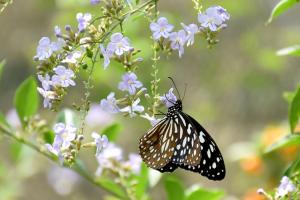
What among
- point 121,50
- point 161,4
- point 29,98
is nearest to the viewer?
point 121,50

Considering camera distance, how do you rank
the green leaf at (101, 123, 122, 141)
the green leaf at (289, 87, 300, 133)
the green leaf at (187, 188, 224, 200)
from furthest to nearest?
1. the green leaf at (101, 123, 122, 141)
2. the green leaf at (187, 188, 224, 200)
3. the green leaf at (289, 87, 300, 133)

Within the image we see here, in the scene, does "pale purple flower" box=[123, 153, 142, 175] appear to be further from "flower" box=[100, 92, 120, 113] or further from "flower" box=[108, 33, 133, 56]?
"flower" box=[108, 33, 133, 56]

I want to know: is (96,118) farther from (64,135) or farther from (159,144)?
(64,135)

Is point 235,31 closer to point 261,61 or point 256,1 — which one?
point 256,1

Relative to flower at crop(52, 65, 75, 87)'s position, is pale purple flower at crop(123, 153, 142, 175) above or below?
below

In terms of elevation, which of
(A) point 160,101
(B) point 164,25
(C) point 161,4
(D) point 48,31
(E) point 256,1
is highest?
(D) point 48,31

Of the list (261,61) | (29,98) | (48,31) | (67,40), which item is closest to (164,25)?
(67,40)

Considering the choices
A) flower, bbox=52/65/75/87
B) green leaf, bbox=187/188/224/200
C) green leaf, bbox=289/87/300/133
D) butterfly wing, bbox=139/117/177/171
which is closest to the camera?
flower, bbox=52/65/75/87

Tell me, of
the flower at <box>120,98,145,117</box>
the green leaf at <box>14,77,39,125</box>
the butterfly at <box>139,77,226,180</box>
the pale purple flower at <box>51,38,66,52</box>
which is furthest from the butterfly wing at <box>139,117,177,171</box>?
the green leaf at <box>14,77,39,125</box>
